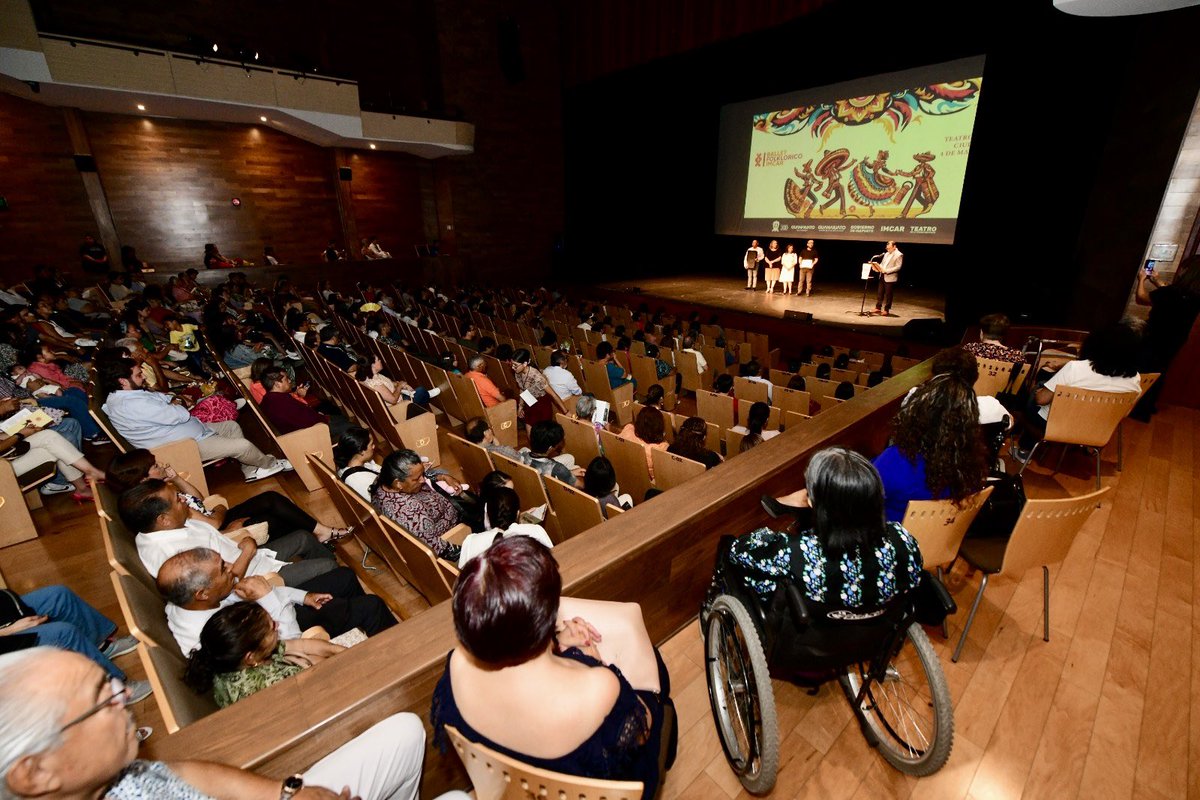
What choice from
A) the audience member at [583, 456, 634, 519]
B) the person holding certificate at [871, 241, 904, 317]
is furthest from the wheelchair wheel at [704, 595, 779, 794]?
the person holding certificate at [871, 241, 904, 317]

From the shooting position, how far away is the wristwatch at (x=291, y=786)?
1011 mm

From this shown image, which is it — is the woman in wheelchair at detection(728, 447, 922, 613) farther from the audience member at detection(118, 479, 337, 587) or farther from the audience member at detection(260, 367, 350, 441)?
the audience member at detection(260, 367, 350, 441)

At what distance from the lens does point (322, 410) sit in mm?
4641

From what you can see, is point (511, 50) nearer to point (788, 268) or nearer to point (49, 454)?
point (788, 268)

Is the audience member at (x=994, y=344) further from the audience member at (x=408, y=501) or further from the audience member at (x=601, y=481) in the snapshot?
the audience member at (x=408, y=501)

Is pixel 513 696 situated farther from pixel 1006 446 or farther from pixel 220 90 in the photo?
pixel 220 90

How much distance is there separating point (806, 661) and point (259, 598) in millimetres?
2043

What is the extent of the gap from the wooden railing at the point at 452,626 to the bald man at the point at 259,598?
833 millimetres

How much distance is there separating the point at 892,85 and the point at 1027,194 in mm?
3949

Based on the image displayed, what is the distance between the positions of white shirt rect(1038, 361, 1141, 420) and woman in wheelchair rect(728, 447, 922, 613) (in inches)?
106

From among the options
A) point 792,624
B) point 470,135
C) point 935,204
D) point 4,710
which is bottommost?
point 792,624

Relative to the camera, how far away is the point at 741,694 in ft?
5.38

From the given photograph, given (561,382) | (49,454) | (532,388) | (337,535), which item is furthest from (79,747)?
(561,382)

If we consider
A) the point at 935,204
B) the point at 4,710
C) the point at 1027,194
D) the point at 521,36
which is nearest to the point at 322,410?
the point at 4,710
